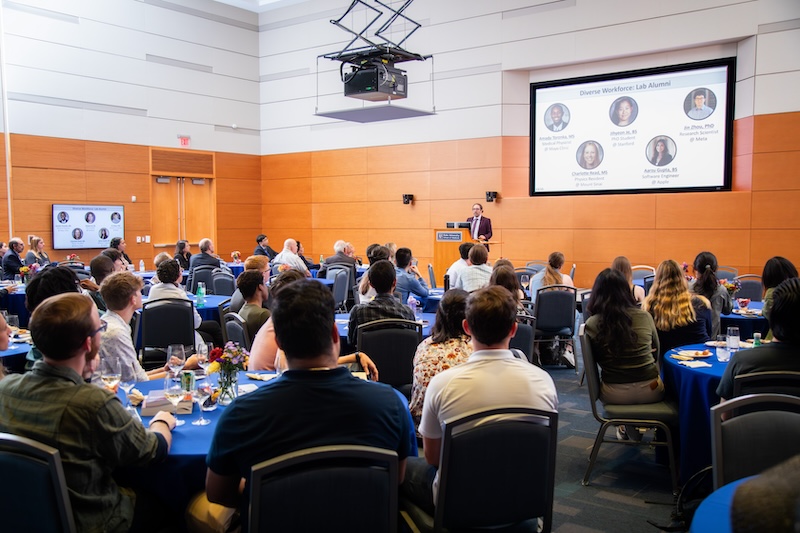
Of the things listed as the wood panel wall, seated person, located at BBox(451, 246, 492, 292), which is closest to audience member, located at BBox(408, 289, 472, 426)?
seated person, located at BBox(451, 246, 492, 292)

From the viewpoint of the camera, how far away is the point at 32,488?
206 centimetres

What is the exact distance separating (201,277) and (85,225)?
17.6ft

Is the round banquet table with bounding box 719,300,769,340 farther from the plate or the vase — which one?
the vase

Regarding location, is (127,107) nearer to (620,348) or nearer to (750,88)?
(750,88)

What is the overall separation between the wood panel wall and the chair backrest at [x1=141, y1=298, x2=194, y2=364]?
8.40 meters

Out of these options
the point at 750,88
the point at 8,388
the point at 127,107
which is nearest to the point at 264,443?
the point at 8,388

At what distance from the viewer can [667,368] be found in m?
4.23

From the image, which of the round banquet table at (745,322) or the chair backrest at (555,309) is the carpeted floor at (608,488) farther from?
the chair backrest at (555,309)

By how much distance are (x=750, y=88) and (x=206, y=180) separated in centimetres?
1201

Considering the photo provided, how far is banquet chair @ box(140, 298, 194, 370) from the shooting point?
229 inches

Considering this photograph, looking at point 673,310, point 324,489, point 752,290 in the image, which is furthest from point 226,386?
point 752,290

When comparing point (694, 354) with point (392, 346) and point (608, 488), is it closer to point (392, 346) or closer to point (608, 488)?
point (608, 488)

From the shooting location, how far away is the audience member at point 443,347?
129 inches

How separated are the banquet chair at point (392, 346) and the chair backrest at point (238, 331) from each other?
0.74 meters
